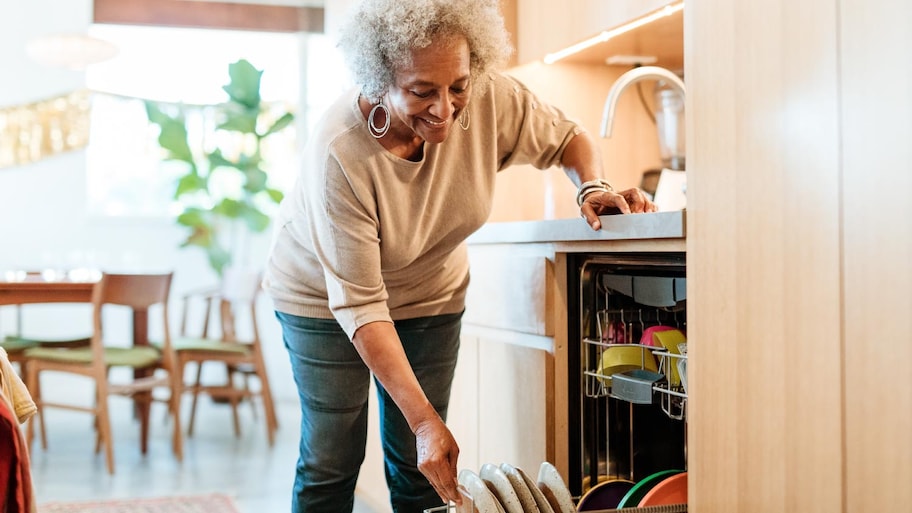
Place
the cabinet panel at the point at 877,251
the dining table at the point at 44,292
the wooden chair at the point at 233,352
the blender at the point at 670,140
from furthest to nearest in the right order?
the wooden chair at the point at 233,352
the dining table at the point at 44,292
the blender at the point at 670,140
the cabinet panel at the point at 877,251

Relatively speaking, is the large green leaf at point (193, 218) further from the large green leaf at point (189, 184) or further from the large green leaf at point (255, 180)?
the large green leaf at point (255, 180)

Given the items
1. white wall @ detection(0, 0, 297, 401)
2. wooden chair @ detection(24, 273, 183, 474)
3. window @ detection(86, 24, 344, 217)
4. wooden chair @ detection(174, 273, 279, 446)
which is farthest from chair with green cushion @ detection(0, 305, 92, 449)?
window @ detection(86, 24, 344, 217)

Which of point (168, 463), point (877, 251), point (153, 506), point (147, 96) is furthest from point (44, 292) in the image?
point (877, 251)

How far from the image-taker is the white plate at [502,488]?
47.0 inches

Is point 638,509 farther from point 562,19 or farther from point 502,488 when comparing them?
point 562,19

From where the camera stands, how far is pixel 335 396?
1.60 metres

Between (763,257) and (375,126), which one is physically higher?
(375,126)

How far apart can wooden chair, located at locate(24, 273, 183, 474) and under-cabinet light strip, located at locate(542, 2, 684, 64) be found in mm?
2099

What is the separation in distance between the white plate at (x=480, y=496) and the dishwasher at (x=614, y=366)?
0.37 meters

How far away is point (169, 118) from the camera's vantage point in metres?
4.97

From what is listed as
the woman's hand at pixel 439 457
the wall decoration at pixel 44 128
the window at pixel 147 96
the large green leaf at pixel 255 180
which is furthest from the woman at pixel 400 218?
the wall decoration at pixel 44 128

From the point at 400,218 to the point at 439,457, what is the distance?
409 mm

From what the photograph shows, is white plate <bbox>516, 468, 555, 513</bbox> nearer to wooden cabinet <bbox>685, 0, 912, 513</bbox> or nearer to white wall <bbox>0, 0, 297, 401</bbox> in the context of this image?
wooden cabinet <bbox>685, 0, 912, 513</bbox>

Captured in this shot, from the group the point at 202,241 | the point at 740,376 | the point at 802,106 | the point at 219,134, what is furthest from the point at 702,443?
the point at 219,134
